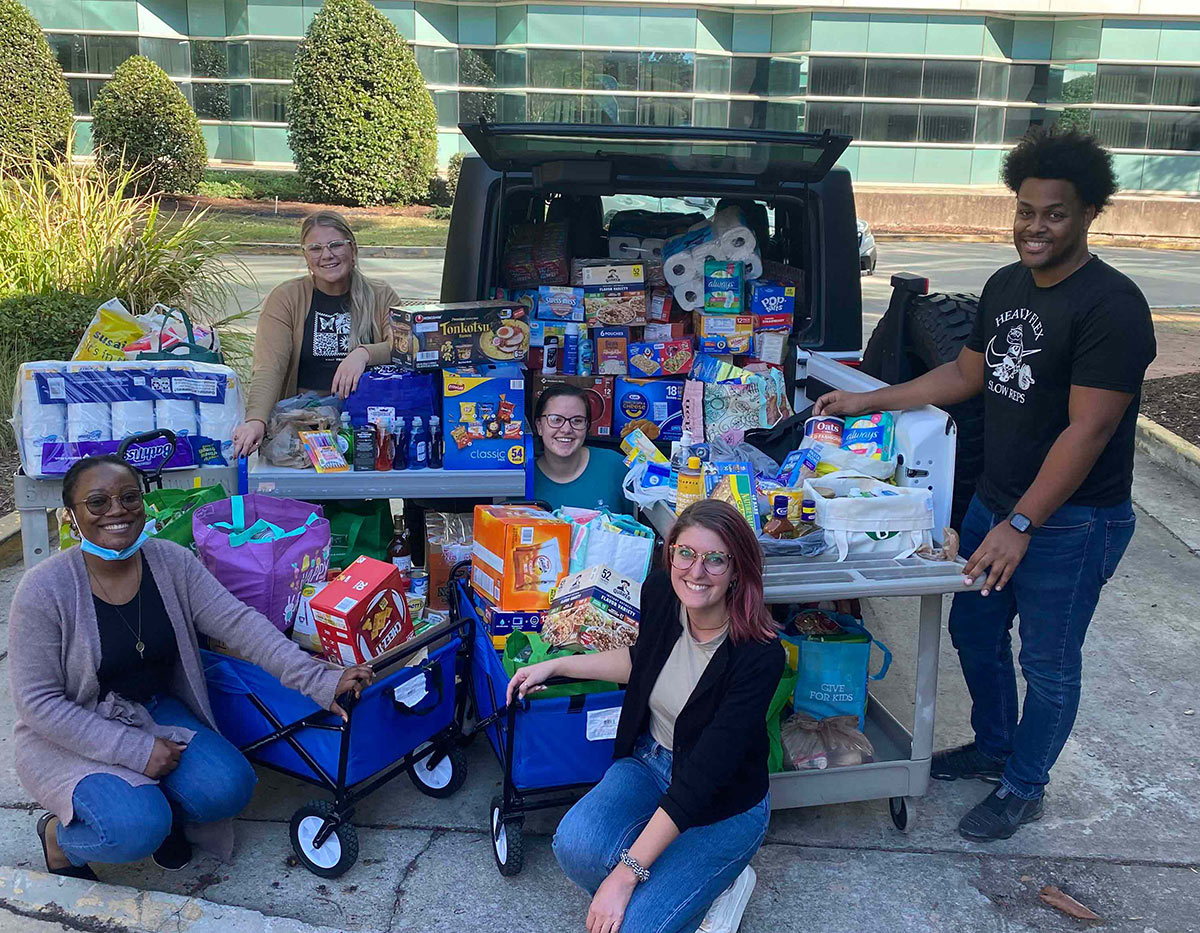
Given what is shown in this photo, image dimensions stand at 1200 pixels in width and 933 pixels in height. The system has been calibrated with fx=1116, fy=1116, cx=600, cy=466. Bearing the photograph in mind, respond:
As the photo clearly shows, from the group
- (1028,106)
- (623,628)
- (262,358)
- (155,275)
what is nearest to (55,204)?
(155,275)

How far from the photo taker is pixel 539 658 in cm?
330

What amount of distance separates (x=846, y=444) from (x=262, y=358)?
7.52ft

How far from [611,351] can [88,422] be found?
2.12m

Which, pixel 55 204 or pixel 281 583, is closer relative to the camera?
pixel 281 583

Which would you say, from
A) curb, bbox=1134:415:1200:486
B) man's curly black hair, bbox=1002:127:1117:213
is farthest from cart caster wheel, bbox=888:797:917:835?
curb, bbox=1134:415:1200:486

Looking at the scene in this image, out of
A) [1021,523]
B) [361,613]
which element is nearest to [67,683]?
[361,613]

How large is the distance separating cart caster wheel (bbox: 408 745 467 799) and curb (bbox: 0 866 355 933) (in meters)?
0.70

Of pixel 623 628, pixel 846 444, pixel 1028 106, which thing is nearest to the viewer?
pixel 623 628

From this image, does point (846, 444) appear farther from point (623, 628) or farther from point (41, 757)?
point (41, 757)

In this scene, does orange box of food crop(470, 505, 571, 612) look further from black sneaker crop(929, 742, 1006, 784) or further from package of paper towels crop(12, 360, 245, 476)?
black sneaker crop(929, 742, 1006, 784)

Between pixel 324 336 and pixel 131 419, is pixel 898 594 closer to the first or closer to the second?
pixel 324 336

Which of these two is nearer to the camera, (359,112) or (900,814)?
(900,814)

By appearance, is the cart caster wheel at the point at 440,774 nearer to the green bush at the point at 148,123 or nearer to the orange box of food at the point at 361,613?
the orange box of food at the point at 361,613

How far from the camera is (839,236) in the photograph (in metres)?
4.77
